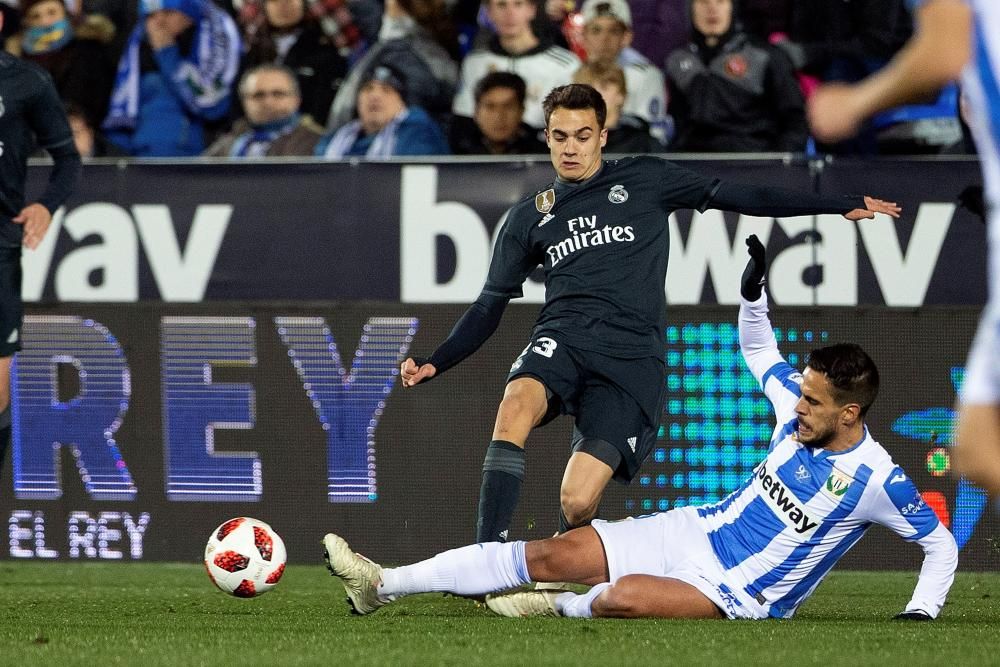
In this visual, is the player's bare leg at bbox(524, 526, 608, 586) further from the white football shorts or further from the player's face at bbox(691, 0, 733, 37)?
the player's face at bbox(691, 0, 733, 37)

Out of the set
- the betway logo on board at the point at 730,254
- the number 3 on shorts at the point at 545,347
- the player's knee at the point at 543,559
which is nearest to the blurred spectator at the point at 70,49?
the betway logo on board at the point at 730,254

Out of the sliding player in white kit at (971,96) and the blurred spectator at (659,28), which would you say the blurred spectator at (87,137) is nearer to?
the blurred spectator at (659,28)

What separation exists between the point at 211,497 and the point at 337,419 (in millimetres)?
852

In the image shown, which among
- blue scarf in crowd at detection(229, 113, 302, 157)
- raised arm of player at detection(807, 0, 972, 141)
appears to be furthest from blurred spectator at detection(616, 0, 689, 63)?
raised arm of player at detection(807, 0, 972, 141)

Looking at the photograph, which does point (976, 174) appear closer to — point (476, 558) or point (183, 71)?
point (476, 558)

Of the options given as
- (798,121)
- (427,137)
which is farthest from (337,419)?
(798,121)

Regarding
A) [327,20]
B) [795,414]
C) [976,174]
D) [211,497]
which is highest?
[327,20]

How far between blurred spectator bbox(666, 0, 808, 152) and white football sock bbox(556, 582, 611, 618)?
4336 millimetres

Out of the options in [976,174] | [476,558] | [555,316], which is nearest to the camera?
[476,558]

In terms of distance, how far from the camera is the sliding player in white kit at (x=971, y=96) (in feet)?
11.2

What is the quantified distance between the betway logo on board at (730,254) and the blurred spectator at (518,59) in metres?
1.31

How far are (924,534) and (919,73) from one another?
317cm

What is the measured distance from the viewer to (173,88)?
36.9 ft

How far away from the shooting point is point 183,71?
1127 cm
